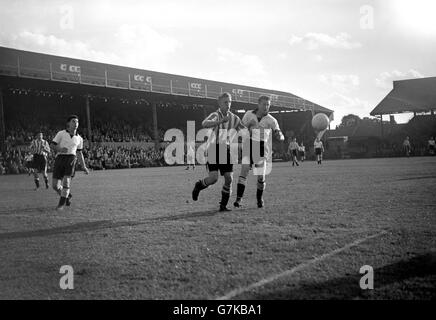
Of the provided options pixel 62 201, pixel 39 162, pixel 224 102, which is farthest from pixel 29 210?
pixel 39 162

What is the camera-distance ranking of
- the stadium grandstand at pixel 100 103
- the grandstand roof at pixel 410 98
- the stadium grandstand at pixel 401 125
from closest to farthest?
the stadium grandstand at pixel 100 103 → the stadium grandstand at pixel 401 125 → the grandstand roof at pixel 410 98

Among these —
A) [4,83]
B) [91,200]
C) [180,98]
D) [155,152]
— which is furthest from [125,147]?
[91,200]

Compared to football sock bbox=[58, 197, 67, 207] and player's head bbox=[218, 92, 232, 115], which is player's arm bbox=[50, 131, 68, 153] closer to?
football sock bbox=[58, 197, 67, 207]

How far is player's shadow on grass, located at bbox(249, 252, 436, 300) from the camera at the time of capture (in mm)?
3309

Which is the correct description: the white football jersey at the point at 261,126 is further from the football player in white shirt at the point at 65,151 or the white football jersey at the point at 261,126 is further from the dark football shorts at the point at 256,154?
the football player in white shirt at the point at 65,151

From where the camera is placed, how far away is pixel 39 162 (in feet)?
51.6

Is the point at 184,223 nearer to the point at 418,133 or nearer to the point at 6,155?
the point at 6,155

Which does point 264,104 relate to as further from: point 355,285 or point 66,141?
point 355,285

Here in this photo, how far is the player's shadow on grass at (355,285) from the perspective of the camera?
331 centimetres

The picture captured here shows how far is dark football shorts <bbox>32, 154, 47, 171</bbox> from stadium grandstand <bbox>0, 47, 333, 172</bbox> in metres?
14.1

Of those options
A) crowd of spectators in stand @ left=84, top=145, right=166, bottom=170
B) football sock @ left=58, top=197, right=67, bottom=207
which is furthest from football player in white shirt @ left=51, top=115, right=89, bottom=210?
crowd of spectators in stand @ left=84, top=145, right=166, bottom=170

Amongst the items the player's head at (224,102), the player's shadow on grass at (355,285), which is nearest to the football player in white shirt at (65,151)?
the player's head at (224,102)

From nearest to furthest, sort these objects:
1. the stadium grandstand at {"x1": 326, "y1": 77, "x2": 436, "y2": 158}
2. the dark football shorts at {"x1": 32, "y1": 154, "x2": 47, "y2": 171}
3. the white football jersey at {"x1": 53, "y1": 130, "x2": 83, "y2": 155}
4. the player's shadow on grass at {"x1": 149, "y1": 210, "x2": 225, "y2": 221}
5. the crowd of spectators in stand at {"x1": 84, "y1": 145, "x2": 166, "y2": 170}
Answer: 1. the player's shadow on grass at {"x1": 149, "y1": 210, "x2": 225, "y2": 221}
2. the white football jersey at {"x1": 53, "y1": 130, "x2": 83, "y2": 155}
3. the dark football shorts at {"x1": 32, "y1": 154, "x2": 47, "y2": 171}
4. the crowd of spectators in stand at {"x1": 84, "y1": 145, "x2": 166, "y2": 170}
5. the stadium grandstand at {"x1": 326, "y1": 77, "x2": 436, "y2": 158}

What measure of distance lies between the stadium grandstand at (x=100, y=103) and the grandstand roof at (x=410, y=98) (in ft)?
42.7
